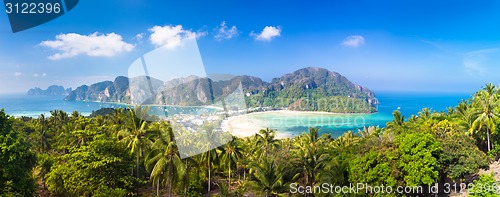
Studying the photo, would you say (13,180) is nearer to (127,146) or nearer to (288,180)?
(127,146)

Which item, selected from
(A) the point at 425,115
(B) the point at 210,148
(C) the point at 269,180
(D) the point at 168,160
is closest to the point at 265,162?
(C) the point at 269,180

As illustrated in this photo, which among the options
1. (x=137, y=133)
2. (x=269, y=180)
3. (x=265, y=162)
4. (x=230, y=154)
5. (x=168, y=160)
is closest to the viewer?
(x=168, y=160)

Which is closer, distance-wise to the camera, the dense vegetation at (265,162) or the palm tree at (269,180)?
the dense vegetation at (265,162)

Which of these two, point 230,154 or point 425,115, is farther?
point 425,115

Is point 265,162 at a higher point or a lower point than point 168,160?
lower

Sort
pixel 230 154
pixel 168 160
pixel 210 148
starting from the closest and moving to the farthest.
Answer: pixel 168 160, pixel 210 148, pixel 230 154

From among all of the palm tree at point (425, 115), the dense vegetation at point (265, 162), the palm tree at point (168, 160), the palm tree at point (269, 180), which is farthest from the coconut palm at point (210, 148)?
the palm tree at point (425, 115)

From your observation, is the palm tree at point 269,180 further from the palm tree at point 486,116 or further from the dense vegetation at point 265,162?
the palm tree at point 486,116

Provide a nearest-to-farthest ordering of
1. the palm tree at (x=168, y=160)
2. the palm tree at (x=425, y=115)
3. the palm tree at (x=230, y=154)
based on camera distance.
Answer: the palm tree at (x=168, y=160)
the palm tree at (x=230, y=154)
the palm tree at (x=425, y=115)

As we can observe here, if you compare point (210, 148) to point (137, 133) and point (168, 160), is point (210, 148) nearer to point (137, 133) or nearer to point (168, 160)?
point (137, 133)

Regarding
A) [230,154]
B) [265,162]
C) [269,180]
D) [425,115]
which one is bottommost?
[269,180]

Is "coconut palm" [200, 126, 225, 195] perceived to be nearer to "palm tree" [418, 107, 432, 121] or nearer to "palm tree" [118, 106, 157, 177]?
"palm tree" [118, 106, 157, 177]
